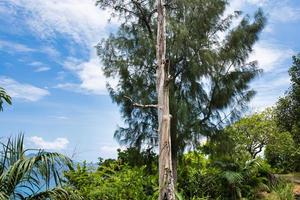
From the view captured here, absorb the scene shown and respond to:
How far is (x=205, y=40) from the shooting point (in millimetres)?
11500

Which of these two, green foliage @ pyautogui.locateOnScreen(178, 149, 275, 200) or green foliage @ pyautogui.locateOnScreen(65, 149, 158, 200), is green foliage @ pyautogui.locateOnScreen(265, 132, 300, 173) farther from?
green foliage @ pyautogui.locateOnScreen(65, 149, 158, 200)

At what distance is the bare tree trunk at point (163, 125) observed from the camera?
825 centimetres

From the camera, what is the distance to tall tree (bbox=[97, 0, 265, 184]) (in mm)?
11180

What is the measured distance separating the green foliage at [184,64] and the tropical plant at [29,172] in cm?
610

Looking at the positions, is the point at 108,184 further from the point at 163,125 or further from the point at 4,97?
the point at 4,97

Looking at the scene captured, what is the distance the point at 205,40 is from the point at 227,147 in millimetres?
2997

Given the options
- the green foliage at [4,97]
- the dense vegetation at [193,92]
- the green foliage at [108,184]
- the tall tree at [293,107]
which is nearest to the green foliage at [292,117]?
the tall tree at [293,107]

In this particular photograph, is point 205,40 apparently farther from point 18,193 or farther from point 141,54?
point 18,193

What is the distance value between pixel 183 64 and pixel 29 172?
728 centimetres

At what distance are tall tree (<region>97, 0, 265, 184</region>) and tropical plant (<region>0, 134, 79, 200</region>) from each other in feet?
20.0

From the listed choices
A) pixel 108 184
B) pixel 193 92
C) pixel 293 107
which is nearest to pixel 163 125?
pixel 108 184

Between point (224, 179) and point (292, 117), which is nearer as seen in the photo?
point (224, 179)

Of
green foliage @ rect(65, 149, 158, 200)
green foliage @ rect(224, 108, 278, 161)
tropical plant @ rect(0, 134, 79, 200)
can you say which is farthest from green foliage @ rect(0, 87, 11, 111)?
green foliage @ rect(224, 108, 278, 161)

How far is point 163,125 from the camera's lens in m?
8.59
